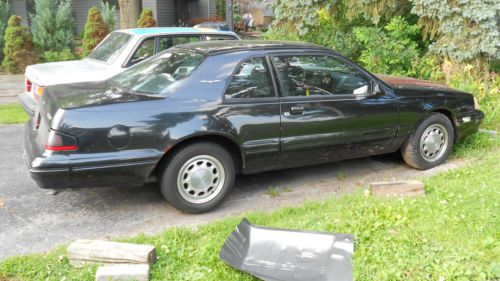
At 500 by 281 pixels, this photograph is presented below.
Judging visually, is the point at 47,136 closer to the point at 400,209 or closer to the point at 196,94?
the point at 196,94

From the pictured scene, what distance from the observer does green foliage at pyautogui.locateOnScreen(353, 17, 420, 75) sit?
28.9 ft

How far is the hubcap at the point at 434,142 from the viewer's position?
564cm

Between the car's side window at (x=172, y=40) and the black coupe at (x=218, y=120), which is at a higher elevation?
the car's side window at (x=172, y=40)

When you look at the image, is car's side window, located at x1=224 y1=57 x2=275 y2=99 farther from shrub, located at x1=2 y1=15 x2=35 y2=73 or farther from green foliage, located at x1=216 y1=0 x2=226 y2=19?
green foliage, located at x1=216 y1=0 x2=226 y2=19

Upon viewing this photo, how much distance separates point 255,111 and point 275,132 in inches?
11.7

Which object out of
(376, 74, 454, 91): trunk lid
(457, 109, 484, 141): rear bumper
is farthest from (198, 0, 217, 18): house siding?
(457, 109, 484, 141): rear bumper

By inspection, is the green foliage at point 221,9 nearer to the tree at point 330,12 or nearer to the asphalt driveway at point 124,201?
the tree at point 330,12

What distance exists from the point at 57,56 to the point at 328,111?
11593 millimetres

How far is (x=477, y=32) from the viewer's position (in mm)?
7832

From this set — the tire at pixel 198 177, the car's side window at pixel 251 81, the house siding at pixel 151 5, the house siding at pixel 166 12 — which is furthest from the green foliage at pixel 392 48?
the house siding at pixel 166 12

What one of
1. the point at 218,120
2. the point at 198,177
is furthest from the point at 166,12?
the point at 198,177

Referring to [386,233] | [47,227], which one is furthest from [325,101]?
[47,227]

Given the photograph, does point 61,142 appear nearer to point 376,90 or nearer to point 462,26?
point 376,90

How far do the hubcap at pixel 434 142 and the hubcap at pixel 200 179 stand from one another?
262cm
